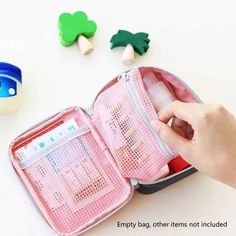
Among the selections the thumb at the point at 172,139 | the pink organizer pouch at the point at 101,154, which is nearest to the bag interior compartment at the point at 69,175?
the pink organizer pouch at the point at 101,154

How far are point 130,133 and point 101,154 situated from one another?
0.06 metres

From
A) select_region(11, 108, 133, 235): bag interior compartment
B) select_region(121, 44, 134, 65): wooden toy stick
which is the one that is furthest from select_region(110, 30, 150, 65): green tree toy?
select_region(11, 108, 133, 235): bag interior compartment

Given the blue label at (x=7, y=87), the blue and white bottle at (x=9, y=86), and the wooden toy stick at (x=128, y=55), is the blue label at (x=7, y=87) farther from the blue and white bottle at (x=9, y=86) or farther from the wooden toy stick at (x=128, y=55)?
the wooden toy stick at (x=128, y=55)

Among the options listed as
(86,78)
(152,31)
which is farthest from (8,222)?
(152,31)

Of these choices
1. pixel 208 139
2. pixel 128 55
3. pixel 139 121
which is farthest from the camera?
pixel 128 55

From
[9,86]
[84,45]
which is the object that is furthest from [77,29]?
[9,86]

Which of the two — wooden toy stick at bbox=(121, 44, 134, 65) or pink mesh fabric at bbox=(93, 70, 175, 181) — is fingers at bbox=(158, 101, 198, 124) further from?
wooden toy stick at bbox=(121, 44, 134, 65)

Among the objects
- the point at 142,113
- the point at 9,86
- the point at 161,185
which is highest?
the point at 9,86

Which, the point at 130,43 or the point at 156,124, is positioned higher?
the point at 130,43

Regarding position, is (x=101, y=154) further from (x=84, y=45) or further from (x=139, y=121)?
(x=84, y=45)

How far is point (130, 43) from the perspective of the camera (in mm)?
810

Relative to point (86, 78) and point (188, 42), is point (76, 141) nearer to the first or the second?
point (86, 78)

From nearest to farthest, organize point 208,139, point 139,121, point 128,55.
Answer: point 208,139 < point 139,121 < point 128,55

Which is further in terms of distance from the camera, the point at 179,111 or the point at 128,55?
the point at 128,55
